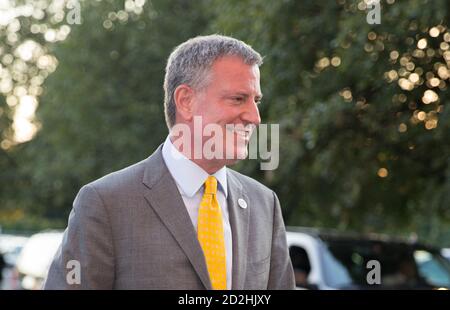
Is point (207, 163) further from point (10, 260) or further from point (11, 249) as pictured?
point (11, 249)

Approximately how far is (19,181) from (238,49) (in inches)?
1096

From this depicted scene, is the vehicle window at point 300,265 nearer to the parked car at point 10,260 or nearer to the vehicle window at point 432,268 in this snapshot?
the vehicle window at point 432,268

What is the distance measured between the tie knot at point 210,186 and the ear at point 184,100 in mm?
181

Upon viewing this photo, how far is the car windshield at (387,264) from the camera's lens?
8016 millimetres

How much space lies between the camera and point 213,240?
2445 mm

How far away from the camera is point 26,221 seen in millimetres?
35344

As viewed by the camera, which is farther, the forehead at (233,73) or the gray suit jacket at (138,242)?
the forehead at (233,73)

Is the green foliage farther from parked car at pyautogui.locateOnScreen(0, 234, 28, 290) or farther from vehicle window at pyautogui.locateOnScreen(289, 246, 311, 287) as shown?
parked car at pyautogui.locateOnScreen(0, 234, 28, 290)

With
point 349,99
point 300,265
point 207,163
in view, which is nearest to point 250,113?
point 207,163

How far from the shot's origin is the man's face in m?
2.46

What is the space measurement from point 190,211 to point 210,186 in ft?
0.31

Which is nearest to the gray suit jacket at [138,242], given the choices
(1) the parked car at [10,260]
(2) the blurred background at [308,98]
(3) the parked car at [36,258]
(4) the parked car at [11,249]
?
(2) the blurred background at [308,98]

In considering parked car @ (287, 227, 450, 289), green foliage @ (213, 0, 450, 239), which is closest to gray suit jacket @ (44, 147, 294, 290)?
parked car @ (287, 227, 450, 289)

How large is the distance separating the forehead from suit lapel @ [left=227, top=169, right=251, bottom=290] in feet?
1.02
